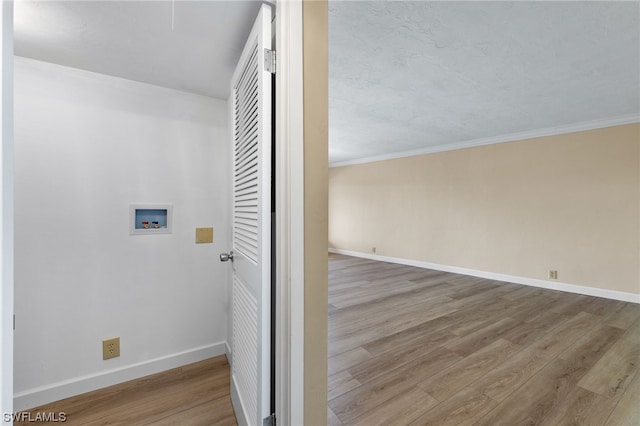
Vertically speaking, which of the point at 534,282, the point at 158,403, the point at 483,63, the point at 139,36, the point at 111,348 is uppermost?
the point at 483,63

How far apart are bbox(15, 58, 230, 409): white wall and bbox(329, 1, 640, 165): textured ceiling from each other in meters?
1.26

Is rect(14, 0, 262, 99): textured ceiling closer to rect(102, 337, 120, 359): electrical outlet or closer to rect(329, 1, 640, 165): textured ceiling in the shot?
rect(329, 1, 640, 165): textured ceiling

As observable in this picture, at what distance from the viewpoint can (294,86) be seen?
933mm

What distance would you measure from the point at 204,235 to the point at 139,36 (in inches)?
51.0

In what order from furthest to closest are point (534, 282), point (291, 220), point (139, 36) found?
1. point (534, 282)
2. point (139, 36)
3. point (291, 220)

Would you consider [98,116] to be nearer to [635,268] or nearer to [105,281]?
[105,281]

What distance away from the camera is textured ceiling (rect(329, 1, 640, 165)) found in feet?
4.99

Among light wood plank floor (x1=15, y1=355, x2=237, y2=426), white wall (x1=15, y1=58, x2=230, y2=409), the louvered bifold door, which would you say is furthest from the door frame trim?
white wall (x1=15, y1=58, x2=230, y2=409)

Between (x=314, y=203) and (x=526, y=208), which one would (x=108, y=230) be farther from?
(x=526, y=208)

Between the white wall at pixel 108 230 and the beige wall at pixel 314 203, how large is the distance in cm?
136

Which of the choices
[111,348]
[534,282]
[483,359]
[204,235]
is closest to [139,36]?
[204,235]

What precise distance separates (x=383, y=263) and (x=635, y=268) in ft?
11.6

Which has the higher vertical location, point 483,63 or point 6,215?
point 483,63

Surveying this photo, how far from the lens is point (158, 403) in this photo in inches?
62.8
